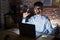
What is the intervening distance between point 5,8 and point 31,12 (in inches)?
12.4

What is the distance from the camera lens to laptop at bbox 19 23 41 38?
147 centimetres

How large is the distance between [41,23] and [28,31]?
0.51 ft

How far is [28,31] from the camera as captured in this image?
4.91 feet

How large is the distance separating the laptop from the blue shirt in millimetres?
46

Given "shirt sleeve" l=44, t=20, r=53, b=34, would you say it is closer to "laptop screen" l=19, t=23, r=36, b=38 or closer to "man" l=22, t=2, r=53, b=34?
"man" l=22, t=2, r=53, b=34

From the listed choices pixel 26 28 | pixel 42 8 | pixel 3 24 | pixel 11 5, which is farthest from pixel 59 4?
pixel 3 24

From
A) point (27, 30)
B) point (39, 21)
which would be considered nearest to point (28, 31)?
point (27, 30)

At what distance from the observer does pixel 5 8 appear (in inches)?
64.4

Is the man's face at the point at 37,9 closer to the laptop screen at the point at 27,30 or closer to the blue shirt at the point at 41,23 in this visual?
the blue shirt at the point at 41,23

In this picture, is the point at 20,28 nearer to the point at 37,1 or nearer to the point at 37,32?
the point at 37,32

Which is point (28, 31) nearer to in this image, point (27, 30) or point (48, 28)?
point (27, 30)

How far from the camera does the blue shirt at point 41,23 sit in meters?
1.45

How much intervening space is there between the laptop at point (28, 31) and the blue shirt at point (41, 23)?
46 millimetres

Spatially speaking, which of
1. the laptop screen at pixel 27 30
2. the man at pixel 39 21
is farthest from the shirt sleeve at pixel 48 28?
the laptop screen at pixel 27 30
